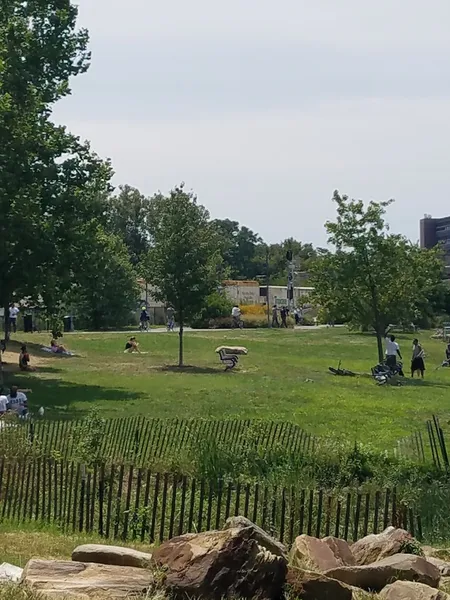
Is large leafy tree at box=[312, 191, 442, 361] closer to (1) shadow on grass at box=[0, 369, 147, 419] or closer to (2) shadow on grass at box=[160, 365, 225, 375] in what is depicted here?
(2) shadow on grass at box=[160, 365, 225, 375]

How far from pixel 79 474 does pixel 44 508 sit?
3.00 ft

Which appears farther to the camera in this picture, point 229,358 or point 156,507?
point 229,358

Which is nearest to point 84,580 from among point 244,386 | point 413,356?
point 244,386

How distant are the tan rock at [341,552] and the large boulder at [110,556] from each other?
5.70 feet

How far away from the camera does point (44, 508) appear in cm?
1368

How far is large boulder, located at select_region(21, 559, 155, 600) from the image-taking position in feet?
25.0

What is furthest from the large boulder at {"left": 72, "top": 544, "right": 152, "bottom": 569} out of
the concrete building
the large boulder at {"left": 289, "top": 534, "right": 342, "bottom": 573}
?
the concrete building

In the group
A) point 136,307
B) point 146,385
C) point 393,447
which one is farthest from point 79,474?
point 136,307

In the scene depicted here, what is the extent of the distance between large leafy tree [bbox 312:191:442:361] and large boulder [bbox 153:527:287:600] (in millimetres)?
32762

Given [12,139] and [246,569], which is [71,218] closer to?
[12,139]

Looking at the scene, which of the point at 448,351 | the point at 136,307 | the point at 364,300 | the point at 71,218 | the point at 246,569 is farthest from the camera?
the point at 136,307

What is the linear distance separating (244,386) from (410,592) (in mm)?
23552

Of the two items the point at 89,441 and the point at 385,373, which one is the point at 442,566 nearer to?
the point at 89,441

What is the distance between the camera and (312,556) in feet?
29.2
